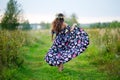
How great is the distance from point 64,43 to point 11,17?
1722 cm

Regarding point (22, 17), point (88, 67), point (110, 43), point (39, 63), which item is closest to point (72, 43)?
point (88, 67)

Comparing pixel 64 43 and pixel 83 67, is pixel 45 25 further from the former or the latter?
pixel 64 43

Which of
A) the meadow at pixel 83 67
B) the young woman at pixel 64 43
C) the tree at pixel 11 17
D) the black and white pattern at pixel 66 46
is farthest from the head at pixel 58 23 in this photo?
the tree at pixel 11 17

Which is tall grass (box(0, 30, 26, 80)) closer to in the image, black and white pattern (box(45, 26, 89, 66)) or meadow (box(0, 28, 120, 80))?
meadow (box(0, 28, 120, 80))

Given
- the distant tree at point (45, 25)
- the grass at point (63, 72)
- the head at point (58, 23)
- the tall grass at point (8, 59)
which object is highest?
the head at point (58, 23)

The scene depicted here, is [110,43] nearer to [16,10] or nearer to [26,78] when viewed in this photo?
[26,78]

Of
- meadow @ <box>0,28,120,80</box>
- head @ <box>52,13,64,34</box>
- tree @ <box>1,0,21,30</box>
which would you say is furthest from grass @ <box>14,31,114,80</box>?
tree @ <box>1,0,21,30</box>

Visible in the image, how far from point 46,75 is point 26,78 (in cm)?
94

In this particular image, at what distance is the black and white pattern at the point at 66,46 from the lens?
41.0 feet

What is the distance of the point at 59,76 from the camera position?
11.3 m

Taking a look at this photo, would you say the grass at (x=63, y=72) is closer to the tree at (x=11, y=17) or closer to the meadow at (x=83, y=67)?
the meadow at (x=83, y=67)

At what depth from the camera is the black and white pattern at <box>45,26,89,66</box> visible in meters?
12.5

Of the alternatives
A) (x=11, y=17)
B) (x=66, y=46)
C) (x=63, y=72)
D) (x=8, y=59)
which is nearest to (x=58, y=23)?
(x=66, y=46)

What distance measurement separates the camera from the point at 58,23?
12555mm
